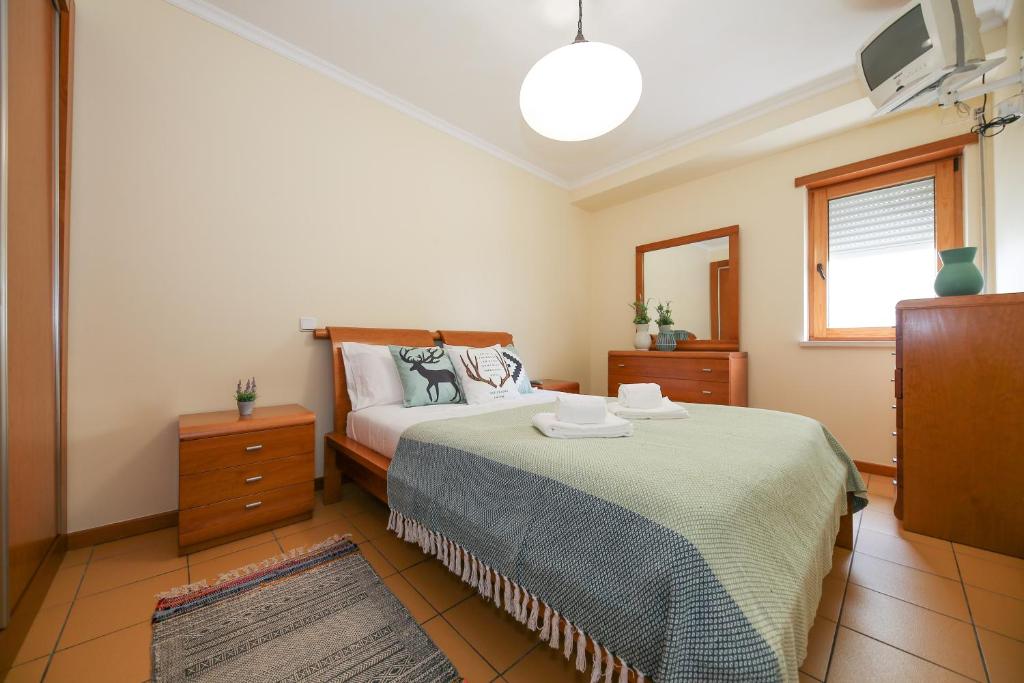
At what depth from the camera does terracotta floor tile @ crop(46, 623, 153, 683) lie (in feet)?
3.62

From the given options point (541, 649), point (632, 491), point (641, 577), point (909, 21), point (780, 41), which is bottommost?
point (541, 649)

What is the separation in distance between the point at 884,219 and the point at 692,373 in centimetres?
172

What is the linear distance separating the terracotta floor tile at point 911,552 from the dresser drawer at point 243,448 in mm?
2724

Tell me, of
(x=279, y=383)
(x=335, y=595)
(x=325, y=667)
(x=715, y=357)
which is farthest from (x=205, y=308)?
(x=715, y=357)

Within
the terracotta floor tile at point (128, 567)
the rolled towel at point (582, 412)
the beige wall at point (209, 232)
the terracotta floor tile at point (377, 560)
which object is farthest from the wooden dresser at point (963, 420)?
the terracotta floor tile at point (128, 567)

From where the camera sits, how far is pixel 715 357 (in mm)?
3133

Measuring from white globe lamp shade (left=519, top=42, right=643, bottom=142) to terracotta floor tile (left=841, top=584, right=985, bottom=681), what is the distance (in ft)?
7.29

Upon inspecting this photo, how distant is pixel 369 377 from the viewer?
93.7 inches

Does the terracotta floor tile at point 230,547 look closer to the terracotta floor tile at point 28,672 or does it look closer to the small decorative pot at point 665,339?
the terracotta floor tile at point 28,672

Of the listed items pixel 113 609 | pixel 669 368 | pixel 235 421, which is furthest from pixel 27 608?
pixel 669 368

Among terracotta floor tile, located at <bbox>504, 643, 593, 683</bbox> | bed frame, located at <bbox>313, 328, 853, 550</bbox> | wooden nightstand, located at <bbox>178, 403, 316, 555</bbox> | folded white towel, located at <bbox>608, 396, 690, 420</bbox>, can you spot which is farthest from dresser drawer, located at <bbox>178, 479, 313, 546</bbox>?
folded white towel, located at <bbox>608, 396, 690, 420</bbox>

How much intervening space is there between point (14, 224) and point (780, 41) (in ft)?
11.9

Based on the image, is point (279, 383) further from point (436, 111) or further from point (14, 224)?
point (436, 111)

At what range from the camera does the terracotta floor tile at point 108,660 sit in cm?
110
